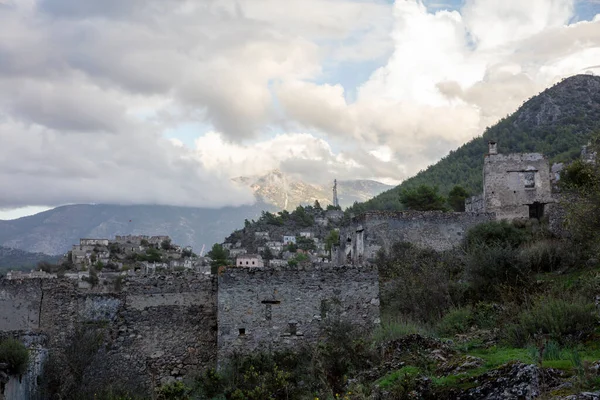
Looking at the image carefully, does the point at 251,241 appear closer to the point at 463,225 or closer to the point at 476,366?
the point at 463,225

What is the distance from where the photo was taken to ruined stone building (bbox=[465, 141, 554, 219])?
101 feet

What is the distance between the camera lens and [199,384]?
1574 centimetres

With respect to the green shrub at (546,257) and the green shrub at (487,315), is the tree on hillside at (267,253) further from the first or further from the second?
the green shrub at (487,315)

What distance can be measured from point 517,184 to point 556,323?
21.7 meters

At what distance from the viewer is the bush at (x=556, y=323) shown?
10.6m

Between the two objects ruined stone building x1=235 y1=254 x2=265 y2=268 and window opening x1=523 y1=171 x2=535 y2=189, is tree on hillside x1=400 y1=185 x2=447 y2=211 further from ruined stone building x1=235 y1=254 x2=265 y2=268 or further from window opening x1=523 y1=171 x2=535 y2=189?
ruined stone building x1=235 y1=254 x2=265 y2=268

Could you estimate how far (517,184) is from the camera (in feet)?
102

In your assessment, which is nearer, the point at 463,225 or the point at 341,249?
the point at 463,225

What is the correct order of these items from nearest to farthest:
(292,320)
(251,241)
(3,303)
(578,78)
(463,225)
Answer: (292,320) < (3,303) < (463,225) < (578,78) < (251,241)

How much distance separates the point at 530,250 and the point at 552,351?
9495mm

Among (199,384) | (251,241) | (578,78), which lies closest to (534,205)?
(199,384)

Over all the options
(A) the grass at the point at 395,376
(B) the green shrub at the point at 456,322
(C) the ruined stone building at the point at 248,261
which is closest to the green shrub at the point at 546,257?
(B) the green shrub at the point at 456,322

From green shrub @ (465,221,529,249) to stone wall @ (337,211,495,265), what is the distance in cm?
217

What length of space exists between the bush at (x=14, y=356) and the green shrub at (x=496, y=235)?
15.6 meters
